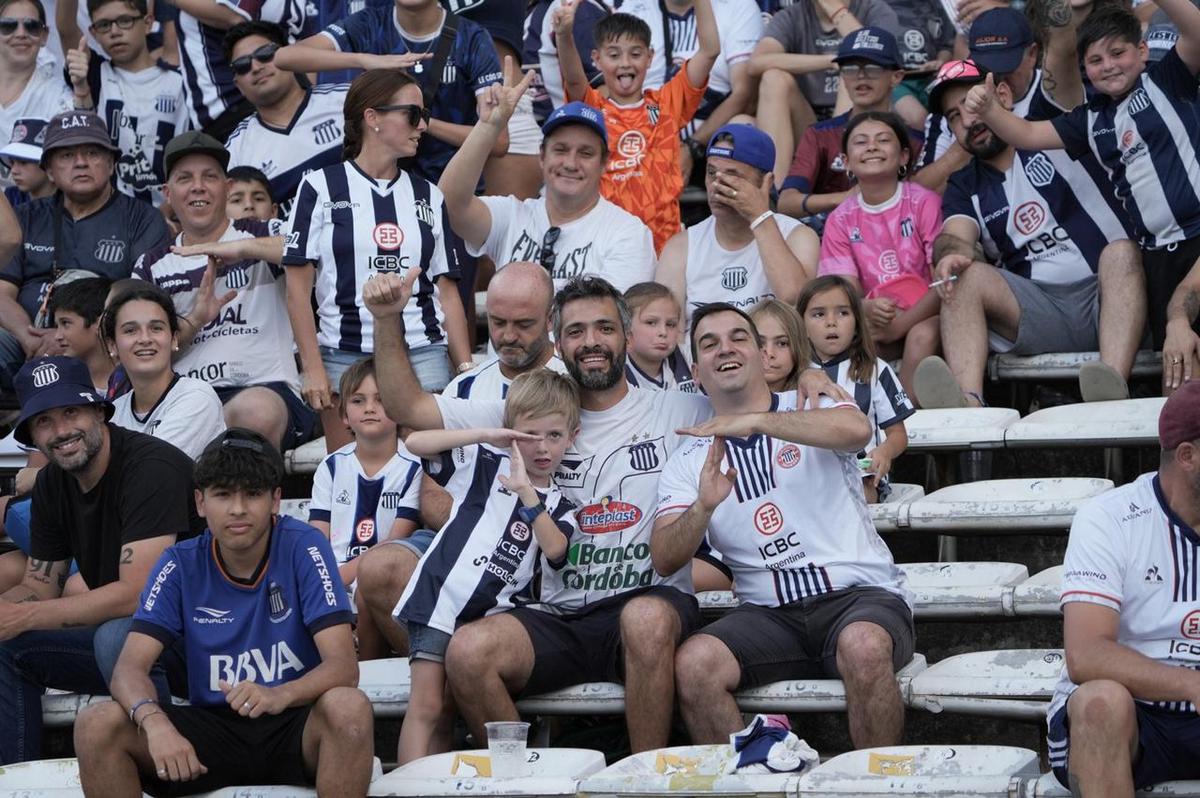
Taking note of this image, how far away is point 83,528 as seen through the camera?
4.91 m

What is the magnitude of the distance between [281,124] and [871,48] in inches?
93.9

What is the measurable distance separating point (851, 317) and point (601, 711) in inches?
61.3

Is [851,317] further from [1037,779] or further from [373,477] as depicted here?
[1037,779]

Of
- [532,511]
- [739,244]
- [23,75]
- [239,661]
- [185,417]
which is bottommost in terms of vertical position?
[239,661]

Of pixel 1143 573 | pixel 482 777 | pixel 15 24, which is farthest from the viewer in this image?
pixel 15 24

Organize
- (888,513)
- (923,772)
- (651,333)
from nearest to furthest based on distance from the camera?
1. (923,772)
2. (888,513)
3. (651,333)

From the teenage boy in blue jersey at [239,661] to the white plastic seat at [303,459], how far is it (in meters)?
1.68

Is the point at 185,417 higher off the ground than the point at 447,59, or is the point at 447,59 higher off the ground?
the point at 447,59

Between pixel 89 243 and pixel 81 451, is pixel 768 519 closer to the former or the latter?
pixel 81 451

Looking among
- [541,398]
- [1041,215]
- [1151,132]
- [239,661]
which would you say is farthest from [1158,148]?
[239,661]

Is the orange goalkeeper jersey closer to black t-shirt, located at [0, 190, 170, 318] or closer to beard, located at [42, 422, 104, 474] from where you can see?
black t-shirt, located at [0, 190, 170, 318]

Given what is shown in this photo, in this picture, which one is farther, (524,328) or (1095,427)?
(1095,427)

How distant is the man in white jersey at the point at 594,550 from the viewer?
4.34m

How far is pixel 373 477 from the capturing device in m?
5.26
